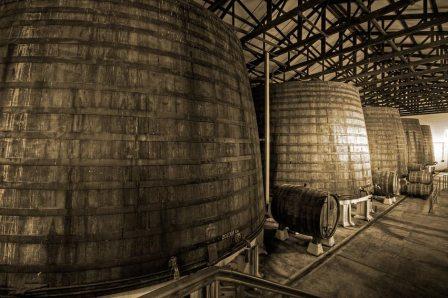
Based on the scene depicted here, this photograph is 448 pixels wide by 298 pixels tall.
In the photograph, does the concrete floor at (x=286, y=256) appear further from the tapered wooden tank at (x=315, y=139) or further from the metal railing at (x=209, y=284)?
the metal railing at (x=209, y=284)

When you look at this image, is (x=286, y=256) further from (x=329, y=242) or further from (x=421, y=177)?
(x=421, y=177)

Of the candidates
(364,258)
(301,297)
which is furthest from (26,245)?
(364,258)

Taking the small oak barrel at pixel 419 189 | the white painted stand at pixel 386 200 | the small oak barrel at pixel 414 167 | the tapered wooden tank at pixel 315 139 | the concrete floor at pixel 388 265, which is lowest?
the concrete floor at pixel 388 265

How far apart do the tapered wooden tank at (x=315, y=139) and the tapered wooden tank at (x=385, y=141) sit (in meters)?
4.75

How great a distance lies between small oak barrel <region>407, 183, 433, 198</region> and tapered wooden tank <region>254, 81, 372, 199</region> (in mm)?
7240

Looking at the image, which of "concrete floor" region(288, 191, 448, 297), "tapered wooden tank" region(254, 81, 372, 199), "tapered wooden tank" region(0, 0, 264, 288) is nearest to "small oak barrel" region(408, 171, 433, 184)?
"concrete floor" region(288, 191, 448, 297)

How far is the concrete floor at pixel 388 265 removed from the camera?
419 centimetres

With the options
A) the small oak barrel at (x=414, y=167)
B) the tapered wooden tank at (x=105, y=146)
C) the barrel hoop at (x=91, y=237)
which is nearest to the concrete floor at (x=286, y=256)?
the tapered wooden tank at (x=105, y=146)

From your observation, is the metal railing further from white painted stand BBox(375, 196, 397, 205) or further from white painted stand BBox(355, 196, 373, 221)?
white painted stand BBox(375, 196, 397, 205)

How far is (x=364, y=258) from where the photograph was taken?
5.35 m

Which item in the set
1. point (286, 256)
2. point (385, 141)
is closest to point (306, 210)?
point (286, 256)

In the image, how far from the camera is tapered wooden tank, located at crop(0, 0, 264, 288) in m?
1.94

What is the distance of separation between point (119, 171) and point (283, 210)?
467 centimetres

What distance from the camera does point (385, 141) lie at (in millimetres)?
10984
